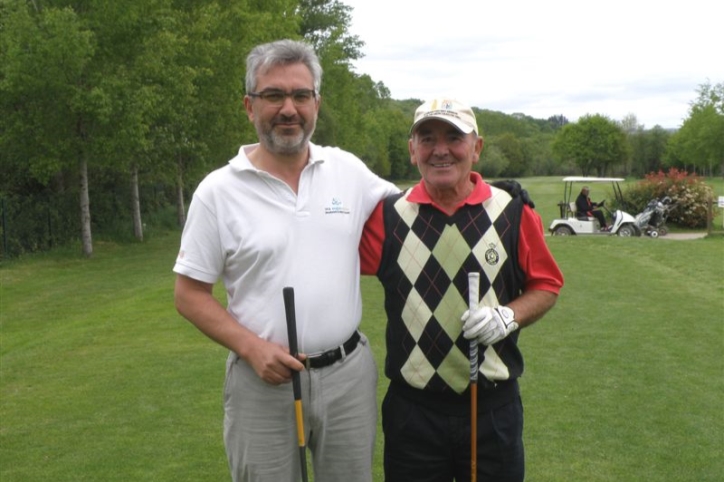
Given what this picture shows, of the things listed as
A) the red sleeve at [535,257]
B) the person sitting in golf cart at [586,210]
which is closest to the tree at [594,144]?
the person sitting in golf cart at [586,210]

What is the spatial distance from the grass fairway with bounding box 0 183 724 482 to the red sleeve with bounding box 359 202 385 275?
223 centimetres

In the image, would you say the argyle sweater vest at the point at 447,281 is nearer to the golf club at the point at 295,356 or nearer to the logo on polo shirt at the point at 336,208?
the logo on polo shirt at the point at 336,208

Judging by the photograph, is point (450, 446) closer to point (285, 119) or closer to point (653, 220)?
point (285, 119)

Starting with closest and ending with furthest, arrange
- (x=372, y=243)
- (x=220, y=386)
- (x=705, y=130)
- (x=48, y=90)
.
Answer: (x=372, y=243) < (x=220, y=386) < (x=48, y=90) < (x=705, y=130)

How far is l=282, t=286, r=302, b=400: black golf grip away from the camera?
301cm

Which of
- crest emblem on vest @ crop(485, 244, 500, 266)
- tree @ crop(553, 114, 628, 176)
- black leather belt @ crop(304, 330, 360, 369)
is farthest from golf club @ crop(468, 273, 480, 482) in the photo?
tree @ crop(553, 114, 628, 176)

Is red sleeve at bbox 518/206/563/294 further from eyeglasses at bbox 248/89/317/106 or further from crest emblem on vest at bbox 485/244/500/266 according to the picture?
eyeglasses at bbox 248/89/317/106

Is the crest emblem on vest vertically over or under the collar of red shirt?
under

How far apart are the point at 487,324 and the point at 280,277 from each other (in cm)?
80

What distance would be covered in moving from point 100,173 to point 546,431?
22406mm

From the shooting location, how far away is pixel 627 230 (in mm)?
25172

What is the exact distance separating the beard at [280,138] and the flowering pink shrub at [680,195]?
89.5 feet

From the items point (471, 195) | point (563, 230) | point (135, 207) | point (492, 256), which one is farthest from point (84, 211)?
point (492, 256)

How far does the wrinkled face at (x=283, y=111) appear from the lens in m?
3.19
